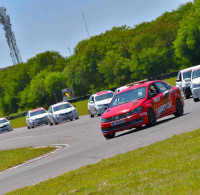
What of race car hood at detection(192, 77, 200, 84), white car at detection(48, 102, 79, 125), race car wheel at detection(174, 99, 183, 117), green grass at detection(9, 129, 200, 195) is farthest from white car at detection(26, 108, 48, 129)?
green grass at detection(9, 129, 200, 195)

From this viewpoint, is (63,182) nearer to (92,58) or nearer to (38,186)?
(38,186)

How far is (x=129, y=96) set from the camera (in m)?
19.8

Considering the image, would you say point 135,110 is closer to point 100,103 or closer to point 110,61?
point 100,103

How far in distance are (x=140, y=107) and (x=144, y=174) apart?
9.67 m

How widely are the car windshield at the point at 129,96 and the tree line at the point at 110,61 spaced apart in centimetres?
7922

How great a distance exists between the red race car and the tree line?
7894cm

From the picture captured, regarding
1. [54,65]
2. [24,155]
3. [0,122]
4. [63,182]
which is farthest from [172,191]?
[54,65]

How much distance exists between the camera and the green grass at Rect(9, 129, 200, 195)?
7667mm

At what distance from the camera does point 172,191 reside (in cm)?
710

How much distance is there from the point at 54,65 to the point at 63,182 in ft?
445

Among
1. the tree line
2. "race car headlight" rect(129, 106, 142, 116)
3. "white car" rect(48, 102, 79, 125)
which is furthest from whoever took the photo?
the tree line

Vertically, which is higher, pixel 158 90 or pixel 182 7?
pixel 182 7

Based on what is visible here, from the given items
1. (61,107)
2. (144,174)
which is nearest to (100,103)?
(61,107)

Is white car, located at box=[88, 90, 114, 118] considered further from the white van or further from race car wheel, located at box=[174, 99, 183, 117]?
race car wheel, located at box=[174, 99, 183, 117]
